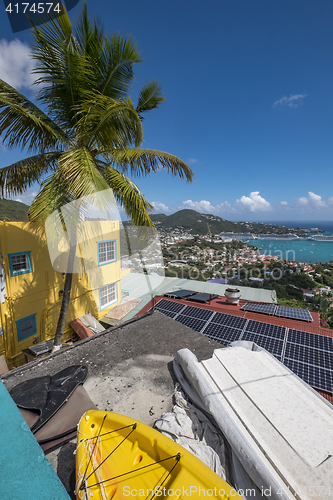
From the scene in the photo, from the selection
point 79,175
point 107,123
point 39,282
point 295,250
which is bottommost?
point 295,250

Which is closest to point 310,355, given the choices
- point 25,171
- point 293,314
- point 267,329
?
point 267,329

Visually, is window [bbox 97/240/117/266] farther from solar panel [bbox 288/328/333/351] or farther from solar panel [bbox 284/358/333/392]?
solar panel [bbox 284/358/333/392]

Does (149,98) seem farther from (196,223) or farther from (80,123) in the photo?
(196,223)

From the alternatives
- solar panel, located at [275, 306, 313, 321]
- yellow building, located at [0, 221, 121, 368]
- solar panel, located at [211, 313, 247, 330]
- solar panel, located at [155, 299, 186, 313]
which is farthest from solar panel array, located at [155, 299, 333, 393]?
yellow building, located at [0, 221, 121, 368]

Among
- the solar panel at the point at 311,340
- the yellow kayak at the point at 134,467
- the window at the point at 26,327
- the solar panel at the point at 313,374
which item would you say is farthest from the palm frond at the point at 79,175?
the solar panel at the point at 311,340

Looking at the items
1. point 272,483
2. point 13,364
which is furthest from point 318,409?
point 13,364

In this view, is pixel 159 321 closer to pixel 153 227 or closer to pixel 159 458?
pixel 153 227
